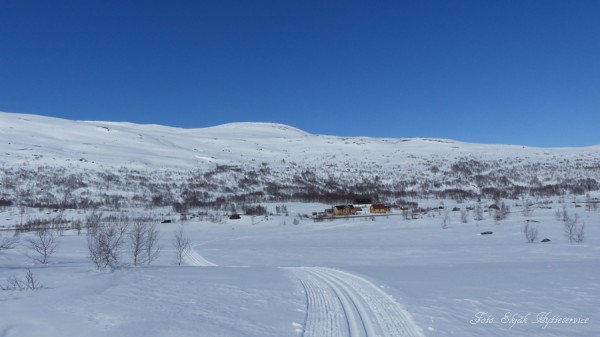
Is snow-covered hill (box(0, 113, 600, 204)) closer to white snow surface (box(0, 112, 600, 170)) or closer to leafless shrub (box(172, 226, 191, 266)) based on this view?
white snow surface (box(0, 112, 600, 170))

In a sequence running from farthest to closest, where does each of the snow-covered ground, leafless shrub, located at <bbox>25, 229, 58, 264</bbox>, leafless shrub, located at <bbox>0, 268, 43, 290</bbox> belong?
leafless shrub, located at <bbox>25, 229, 58, 264</bbox> → leafless shrub, located at <bbox>0, 268, 43, 290</bbox> → the snow-covered ground

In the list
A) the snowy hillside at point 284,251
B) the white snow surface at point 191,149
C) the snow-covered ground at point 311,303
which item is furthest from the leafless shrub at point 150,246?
the white snow surface at point 191,149

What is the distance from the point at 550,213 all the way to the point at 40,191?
81745 mm

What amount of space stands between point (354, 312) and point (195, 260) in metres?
20.4

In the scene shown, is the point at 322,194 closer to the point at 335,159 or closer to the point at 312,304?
the point at 335,159

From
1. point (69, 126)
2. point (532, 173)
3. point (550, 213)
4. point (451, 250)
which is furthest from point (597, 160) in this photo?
point (69, 126)

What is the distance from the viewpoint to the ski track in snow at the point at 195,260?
995 inches

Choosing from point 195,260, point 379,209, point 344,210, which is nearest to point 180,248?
point 195,260

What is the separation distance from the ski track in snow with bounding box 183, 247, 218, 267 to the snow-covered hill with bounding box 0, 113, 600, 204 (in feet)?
169

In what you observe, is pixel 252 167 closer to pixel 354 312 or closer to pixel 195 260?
pixel 195 260

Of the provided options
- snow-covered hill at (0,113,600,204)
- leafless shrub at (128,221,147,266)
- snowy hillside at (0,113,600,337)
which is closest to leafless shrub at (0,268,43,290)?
snowy hillside at (0,113,600,337)

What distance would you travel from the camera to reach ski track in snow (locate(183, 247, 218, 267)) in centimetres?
2526

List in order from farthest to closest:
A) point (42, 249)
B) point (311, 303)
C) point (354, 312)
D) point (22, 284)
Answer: point (42, 249) → point (22, 284) → point (311, 303) → point (354, 312)

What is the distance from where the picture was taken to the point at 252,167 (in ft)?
395
